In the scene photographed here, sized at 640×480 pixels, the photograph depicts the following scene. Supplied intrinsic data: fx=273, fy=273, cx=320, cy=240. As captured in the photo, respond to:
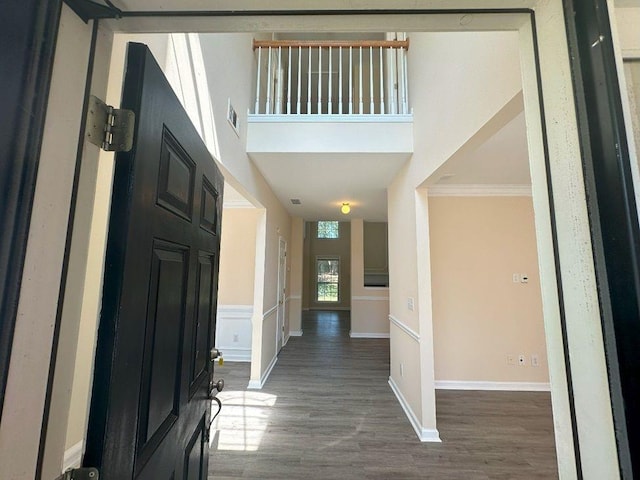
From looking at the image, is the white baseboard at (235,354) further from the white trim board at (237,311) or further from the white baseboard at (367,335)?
the white baseboard at (367,335)

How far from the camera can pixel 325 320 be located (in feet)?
27.9

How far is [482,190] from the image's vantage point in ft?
11.9

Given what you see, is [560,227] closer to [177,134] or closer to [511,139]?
[177,134]

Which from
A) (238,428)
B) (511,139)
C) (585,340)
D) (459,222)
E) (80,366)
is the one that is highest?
(511,139)

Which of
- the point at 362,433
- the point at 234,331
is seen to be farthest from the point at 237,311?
the point at 362,433

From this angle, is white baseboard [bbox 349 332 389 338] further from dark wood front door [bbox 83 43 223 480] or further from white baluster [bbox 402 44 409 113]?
dark wood front door [bbox 83 43 223 480]

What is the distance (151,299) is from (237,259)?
4.16m

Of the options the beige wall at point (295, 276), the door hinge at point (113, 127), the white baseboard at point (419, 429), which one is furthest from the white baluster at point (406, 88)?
the beige wall at point (295, 276)

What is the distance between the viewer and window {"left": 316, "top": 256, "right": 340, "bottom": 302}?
11211 millimetres

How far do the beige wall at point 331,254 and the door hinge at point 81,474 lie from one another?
410 inches

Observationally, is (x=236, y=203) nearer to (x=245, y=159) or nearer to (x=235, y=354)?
(x=245, y=159)

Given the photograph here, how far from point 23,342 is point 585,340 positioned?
107 centimetres

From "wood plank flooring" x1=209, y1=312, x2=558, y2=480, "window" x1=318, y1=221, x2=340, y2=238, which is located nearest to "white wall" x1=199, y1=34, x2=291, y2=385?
"wood plank flooring" x1=209, y1=312, x2=558, y2=480

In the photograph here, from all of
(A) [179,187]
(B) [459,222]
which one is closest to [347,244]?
(B) [459,222]
